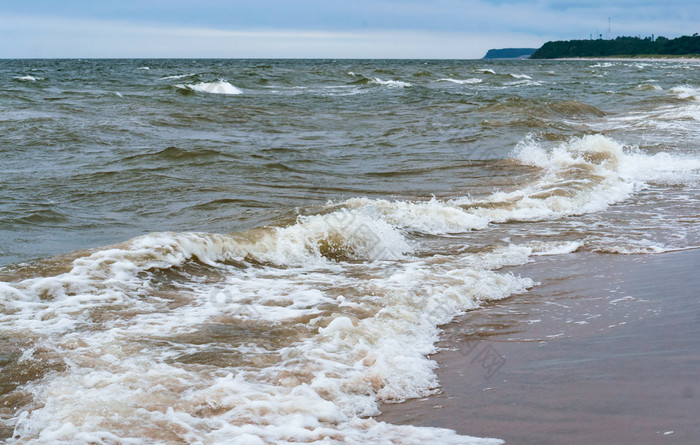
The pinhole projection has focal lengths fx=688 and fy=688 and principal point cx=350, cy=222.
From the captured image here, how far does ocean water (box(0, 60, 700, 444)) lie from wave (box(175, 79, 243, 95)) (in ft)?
46.2

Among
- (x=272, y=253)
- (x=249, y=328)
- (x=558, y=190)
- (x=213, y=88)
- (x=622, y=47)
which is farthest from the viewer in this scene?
(x=622, y=47)

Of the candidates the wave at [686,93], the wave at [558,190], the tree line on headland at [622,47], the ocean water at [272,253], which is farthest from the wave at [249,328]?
the tree line on headland at [622,47]

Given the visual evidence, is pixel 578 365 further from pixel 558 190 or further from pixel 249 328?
pixel 558 190

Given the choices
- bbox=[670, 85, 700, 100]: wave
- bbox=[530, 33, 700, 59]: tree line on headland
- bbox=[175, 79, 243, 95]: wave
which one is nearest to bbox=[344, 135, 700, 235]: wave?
bbox=[670, 85, 700, 100]: wave

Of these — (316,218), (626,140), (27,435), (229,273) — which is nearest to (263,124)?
(626,140)

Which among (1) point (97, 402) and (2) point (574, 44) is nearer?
(1) point (97, 402)

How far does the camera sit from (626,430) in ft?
9.73

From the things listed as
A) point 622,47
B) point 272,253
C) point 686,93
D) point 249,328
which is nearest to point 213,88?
point 686,93

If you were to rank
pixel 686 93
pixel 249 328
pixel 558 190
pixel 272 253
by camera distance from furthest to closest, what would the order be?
pixel 686 93, pixel 558 190, pixel 272 253, pixel 249 328

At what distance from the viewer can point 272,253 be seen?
251 inches

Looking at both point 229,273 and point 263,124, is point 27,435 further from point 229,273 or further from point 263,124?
point 263,124

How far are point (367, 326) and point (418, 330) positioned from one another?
0.35m

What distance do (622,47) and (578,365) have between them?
179126 millimetres

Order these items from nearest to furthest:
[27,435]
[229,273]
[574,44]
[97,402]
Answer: [27,435] → [97,402] → [229,273] → [574,44]
